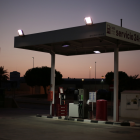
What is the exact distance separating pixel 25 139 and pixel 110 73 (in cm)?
6957

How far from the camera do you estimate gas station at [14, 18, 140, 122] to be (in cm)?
1237

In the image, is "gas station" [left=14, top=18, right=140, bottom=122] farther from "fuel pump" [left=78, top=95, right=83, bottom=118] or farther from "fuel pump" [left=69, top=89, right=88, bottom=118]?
"fuel pump" [left=78, top=95, right=83, bottom=118]

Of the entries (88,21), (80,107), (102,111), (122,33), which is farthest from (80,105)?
(88,21)

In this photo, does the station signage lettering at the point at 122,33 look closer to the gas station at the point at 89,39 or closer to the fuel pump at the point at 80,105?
the gas station at the point at 89,39

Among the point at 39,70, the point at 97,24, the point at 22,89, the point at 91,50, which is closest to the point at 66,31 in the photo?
the point at 97,24

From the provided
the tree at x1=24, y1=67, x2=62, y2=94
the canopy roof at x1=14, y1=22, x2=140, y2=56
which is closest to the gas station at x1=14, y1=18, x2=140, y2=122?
the canopy roof at x1=14, y1=22, x2=140, y2=56

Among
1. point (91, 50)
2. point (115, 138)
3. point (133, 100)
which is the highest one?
point (91, 50)

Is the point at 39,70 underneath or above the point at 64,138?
above

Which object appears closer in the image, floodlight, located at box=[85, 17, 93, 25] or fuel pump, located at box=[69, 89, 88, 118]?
floodlight, located at box=[85, 17, 93, 25]

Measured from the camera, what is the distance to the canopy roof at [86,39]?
40.4 feet

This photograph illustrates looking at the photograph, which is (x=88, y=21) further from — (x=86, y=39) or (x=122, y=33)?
(x=122, y=33)

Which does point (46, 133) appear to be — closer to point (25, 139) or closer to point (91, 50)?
point (25, 139)

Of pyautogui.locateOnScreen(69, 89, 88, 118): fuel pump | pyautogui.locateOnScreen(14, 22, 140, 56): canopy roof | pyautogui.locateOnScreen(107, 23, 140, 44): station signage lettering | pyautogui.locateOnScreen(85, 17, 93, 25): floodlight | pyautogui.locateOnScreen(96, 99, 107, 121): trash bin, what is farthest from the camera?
pyautogui.locateOnScreen(69, 89, 88, 118): fuel pump

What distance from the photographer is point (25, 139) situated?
8.53m
